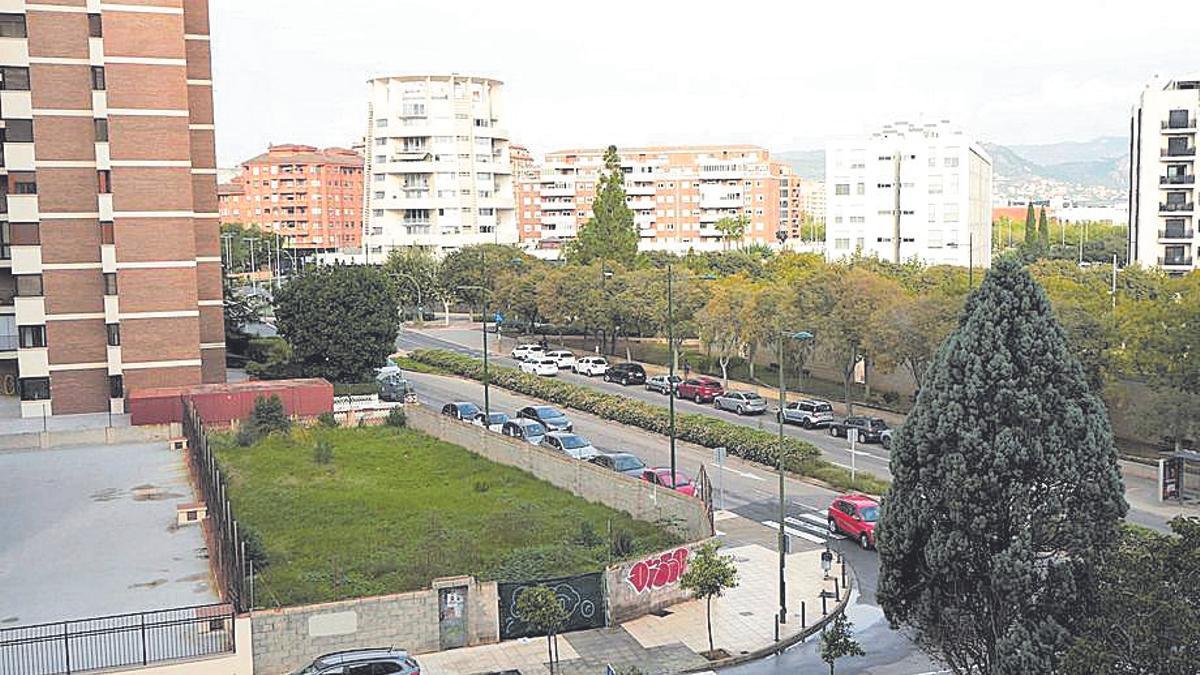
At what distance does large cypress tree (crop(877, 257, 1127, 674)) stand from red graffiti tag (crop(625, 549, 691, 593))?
894cm

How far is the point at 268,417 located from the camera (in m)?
46.3

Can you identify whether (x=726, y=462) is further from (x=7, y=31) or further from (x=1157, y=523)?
(x=7, y=31)

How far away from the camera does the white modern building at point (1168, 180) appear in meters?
84.8

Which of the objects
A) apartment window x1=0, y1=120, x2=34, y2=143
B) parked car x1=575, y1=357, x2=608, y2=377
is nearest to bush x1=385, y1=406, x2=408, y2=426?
parked car x1=575, y1=357, x2=608, y2=377

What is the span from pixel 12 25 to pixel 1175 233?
76.1 metres

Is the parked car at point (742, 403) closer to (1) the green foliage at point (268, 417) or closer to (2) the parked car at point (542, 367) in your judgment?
(2) the parked car at point (542, 367)

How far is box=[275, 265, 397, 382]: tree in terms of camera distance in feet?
181

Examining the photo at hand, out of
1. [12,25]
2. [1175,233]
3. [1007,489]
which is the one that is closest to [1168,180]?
[1175,233]

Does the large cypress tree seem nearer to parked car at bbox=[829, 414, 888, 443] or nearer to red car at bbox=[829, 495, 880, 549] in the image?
red car at bbox=[829, 495, 880, 549]

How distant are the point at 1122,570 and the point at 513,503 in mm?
21080

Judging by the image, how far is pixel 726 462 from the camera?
4162 centimetres

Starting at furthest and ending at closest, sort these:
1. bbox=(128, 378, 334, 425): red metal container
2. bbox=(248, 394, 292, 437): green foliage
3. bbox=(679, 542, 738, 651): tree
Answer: bbox=(128, 378, 334, 425): red metal container → bbox=(248, 394, 292, 437): green foliage → bbox=(679, 542, 738, 651): tree

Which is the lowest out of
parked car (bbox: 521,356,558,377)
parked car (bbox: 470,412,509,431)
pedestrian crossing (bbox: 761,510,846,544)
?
pedestrian crossing (bbox: 761,510,846,544)

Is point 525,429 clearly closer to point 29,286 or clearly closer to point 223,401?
point 223,401
